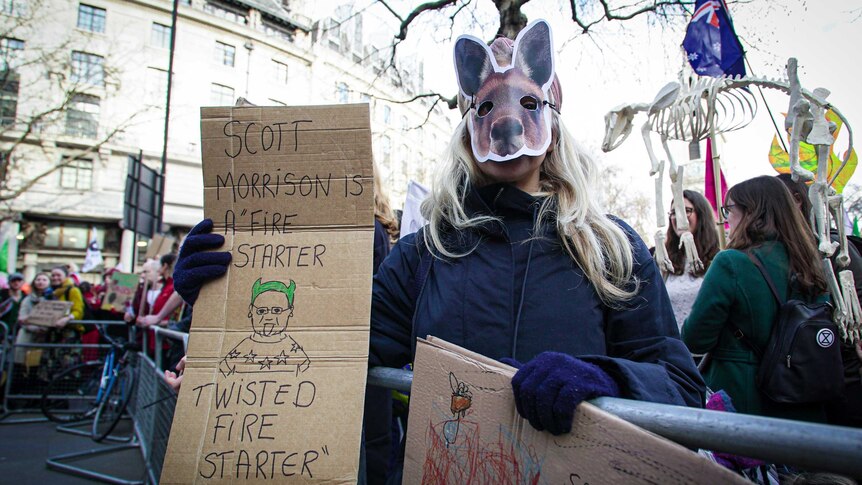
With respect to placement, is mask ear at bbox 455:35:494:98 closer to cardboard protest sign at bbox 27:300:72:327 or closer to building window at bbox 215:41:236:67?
cardboard protest sign at bbox 27:300:72:327

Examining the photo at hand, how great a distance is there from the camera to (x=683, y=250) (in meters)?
4.00

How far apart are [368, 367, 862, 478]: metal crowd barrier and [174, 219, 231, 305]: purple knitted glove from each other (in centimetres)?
109

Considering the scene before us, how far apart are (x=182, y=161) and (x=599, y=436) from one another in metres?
31.6

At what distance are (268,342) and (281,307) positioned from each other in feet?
0.35

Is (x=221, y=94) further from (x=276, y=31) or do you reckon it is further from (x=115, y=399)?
(x=115, y=399)

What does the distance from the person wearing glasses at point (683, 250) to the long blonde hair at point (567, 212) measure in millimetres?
2456

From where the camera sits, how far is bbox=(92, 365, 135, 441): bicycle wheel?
18.7ft

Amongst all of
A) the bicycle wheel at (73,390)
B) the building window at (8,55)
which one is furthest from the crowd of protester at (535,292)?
the building window at (8,55)

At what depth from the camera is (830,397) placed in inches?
86.8

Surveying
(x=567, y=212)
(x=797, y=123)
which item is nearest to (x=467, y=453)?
(x=567, y=212)

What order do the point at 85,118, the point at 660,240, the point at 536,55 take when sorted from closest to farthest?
the point at 536,55 → the point at 660,240 → the point at 85,118

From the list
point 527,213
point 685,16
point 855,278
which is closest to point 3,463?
point 527,213

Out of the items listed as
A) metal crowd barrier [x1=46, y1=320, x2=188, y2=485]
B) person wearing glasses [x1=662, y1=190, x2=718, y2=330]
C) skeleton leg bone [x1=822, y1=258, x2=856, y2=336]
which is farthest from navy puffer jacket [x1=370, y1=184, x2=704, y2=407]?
person wearing glasses [x1=662, y1=190, x2=718, y2=330]

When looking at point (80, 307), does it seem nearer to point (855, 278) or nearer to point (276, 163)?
point (276, 163)
